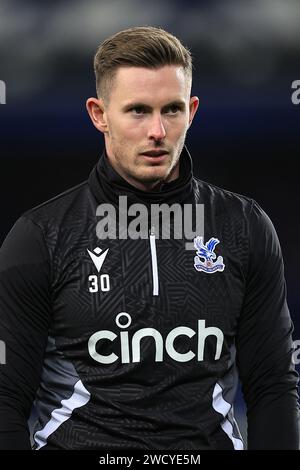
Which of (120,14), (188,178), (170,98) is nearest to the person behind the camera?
(170,98)

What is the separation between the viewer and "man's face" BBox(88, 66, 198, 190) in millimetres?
1739

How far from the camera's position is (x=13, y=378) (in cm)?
176

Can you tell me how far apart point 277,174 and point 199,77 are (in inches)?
14.8

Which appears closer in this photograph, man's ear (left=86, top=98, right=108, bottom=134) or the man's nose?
the man's nose

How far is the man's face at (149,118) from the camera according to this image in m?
1.74

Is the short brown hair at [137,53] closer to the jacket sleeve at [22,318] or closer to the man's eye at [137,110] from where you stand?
the man's eye at [137,110]

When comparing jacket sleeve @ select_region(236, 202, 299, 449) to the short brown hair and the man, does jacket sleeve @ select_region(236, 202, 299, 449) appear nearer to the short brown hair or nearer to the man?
the man

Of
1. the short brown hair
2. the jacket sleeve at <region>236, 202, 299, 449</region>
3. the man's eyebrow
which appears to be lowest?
the jacket sleeve at <region>236, 202, 299, 449</region>

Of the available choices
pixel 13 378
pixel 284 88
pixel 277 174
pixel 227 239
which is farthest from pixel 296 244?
pixel 13 378

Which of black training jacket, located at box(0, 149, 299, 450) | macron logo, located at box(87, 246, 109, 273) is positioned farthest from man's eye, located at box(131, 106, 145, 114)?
macron logo, located at box(87, 246, 109, 273)

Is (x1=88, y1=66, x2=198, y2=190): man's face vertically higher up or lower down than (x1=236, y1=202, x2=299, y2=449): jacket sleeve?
higher up

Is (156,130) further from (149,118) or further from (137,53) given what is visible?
(137,53)

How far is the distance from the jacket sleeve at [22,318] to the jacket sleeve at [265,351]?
1.24ft
